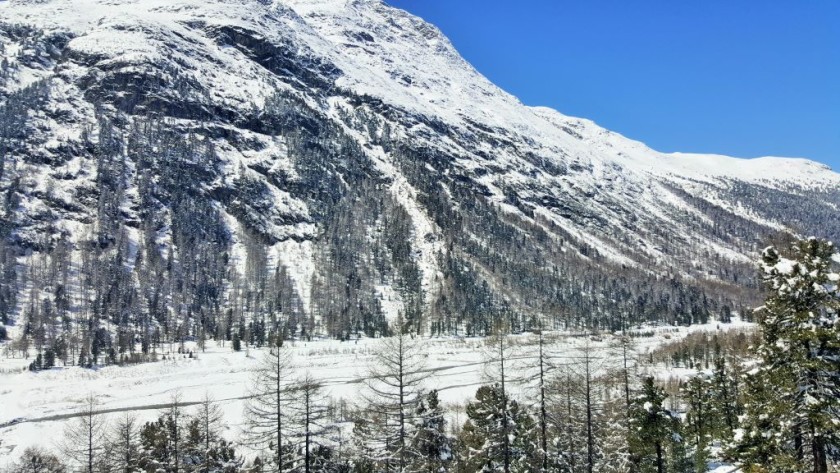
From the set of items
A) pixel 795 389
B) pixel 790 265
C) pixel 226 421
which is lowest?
pixel 226 421

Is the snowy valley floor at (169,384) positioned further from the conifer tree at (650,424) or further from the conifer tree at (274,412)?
the conifer tree at (274,412)

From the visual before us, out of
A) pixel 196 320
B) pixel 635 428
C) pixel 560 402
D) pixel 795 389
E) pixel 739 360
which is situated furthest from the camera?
pixel 196 320

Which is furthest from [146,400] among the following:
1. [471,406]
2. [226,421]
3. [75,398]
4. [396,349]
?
[396,349]

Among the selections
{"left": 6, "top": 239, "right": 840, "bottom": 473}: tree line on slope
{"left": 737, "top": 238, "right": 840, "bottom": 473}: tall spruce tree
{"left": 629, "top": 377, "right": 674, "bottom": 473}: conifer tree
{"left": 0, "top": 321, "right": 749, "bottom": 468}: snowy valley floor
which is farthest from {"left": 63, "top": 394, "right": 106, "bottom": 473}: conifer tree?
{"left": 737, "top": 238, "right": 840, "bottom": 473}: tall spruce tree

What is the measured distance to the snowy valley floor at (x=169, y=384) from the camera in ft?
295

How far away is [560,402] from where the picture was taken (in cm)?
4228

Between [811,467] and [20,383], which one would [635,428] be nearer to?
[811,467]

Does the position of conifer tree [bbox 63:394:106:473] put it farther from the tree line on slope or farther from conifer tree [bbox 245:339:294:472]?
conifer tree [bbox 245:339:294:472]

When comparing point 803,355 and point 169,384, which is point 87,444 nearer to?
point 803,355

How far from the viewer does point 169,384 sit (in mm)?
121500

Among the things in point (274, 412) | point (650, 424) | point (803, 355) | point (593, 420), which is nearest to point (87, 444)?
point (274, 412)

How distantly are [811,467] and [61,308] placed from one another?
206471mm

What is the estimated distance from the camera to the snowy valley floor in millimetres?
89938

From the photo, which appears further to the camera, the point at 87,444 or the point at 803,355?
the point at 87,444
